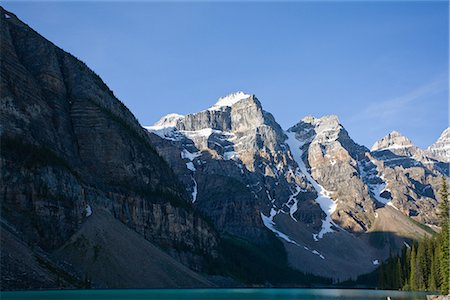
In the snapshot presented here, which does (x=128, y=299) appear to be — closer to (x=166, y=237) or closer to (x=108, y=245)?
(x=108, y=245)

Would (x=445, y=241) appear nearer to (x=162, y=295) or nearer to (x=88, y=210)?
(x=162, y=295)

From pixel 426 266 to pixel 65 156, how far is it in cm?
9718

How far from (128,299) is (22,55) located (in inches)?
4385

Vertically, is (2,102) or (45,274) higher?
(2,102)

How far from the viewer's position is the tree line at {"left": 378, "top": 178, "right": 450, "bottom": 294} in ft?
329

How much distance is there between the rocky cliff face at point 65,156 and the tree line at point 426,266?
68.5m

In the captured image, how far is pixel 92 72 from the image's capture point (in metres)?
197

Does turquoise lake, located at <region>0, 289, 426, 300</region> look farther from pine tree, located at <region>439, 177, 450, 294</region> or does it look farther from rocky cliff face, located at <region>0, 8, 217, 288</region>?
rocky cliff face, located at <region>0, 8, 217, 288</region>

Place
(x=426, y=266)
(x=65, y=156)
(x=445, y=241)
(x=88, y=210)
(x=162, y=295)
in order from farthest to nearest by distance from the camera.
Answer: (x=65, y=156) < (x=88, y=210) < (x=426, y=266) < (x=445, y=241) < (x=162, y=295)

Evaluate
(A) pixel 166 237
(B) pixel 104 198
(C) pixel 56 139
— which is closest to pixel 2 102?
(C) pixel 56 139

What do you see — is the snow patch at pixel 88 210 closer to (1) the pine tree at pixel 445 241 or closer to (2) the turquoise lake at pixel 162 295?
(2) the turquoise lake at pixel 162 295

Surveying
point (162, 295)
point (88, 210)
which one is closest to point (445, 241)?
point (162, 295)

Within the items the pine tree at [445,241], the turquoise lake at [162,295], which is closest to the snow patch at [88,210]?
the turquoise lake at [162,295]

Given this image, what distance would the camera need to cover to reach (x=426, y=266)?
13275 centimetres
